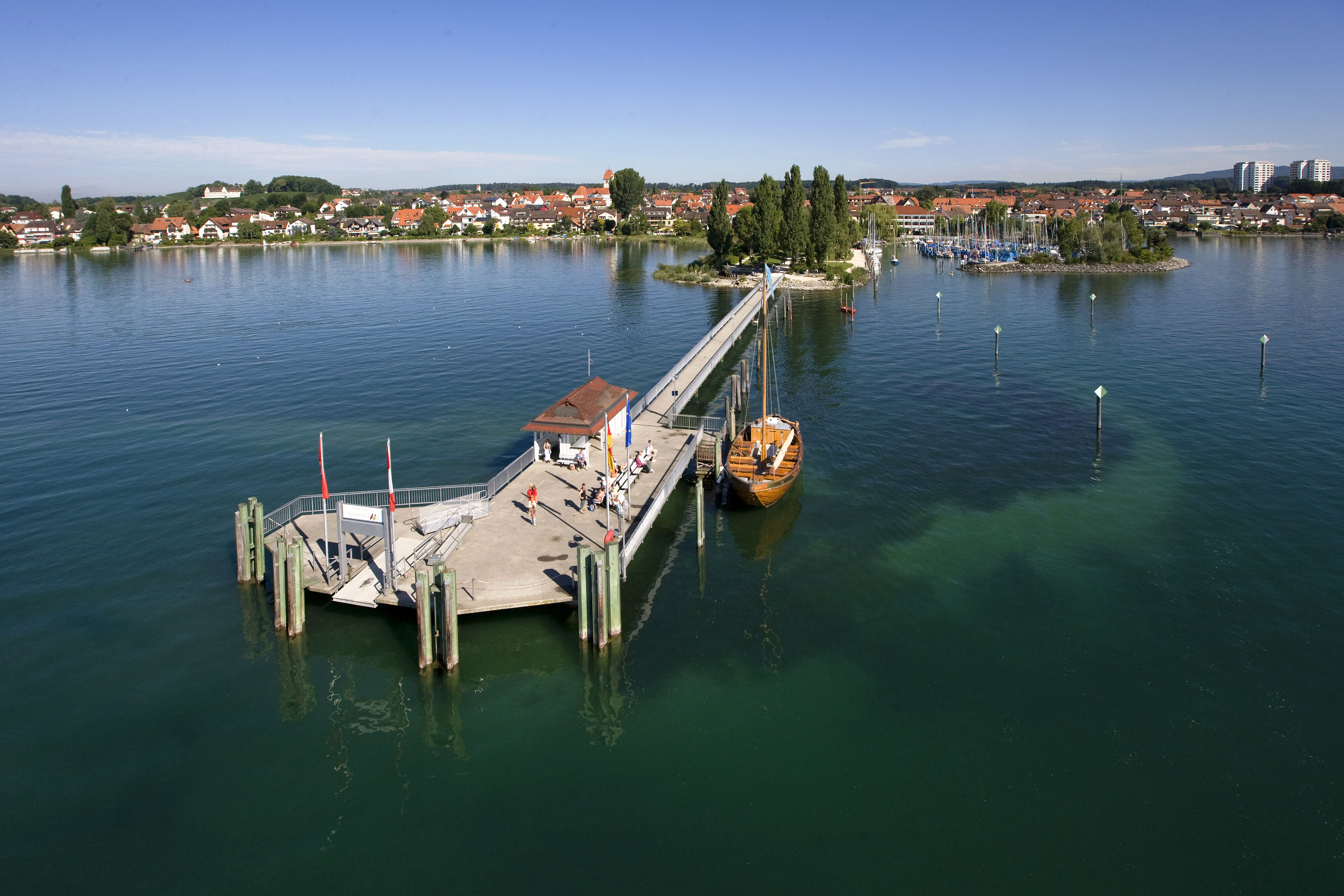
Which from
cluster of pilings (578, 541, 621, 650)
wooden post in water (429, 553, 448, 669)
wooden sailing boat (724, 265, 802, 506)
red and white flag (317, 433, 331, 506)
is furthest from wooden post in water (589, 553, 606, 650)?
wooden sailing boat (724, 265, 802, 506)

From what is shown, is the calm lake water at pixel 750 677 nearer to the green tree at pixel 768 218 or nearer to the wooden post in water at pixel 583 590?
the wooden post in water at pixel 583 590

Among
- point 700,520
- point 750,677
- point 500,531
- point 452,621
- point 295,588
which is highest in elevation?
point 500,531

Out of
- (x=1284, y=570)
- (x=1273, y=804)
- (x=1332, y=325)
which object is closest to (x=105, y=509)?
(x=1273, y=804)

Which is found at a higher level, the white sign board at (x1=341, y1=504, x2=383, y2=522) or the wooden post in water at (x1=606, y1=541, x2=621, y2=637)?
the white sign board at (x1=341, y1=504, x2=383, y2=522)

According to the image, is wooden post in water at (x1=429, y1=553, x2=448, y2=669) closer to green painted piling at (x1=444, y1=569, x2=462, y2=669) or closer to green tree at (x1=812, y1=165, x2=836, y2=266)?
green painted piling at (x1=444, y1=569, x2=462, y2=669)

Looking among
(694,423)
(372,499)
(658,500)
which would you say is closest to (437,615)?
(658,500)

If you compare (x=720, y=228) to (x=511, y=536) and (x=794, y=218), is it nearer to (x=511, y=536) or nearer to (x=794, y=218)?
(x=794, y=218)

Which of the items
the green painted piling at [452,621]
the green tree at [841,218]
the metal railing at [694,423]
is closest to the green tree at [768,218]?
the green tree at [841,218]
